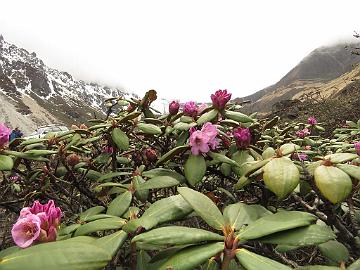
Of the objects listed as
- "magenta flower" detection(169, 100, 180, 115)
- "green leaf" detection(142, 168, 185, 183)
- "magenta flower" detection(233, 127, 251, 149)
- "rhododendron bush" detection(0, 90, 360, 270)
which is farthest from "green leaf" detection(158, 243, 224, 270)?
"magenta flower" detection(169, 100, 180, 115)

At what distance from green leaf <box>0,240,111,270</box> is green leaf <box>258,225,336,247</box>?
55 centimetres

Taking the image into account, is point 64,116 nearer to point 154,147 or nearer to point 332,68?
point 332,68

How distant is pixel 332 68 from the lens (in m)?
192

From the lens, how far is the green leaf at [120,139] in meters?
2.43

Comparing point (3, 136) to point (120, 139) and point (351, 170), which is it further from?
point (351, 170)

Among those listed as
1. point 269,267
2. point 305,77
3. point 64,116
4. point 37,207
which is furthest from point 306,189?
point 305,77

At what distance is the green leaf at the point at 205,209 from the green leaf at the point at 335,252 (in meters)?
0.44

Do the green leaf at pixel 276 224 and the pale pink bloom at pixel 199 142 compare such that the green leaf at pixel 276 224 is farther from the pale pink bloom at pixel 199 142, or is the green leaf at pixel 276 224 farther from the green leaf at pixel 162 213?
the pale pink bloom at pixel 199 142

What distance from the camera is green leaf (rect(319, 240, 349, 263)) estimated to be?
4.76 ft

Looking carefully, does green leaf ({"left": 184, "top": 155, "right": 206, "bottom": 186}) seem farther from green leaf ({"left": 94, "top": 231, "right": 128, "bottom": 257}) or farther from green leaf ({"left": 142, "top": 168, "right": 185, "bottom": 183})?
green leaf ({"left": 94, "top": 231, "right": 128, "bottom": 257})

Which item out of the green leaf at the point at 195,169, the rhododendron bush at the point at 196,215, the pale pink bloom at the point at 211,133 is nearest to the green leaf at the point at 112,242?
the rhododendron bush at the point at 196,215

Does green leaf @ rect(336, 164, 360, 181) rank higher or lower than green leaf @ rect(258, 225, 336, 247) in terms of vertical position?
higher

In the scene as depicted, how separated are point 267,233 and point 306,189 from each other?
0.76 metres

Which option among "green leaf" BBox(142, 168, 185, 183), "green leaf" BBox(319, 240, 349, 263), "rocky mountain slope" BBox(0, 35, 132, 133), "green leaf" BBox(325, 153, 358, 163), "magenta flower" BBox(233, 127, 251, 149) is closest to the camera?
"green leaf" BBox(319, 240, 349, 263)
